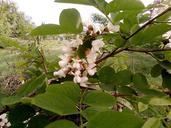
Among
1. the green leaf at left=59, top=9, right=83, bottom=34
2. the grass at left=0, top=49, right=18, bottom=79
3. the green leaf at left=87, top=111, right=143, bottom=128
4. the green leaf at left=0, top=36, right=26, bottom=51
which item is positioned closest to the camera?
the green leaf at left=87, top=111, right=143, bottom=128

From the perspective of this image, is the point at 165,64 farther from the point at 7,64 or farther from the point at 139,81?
the point at 7,64

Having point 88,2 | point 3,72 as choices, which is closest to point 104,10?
point 88,2

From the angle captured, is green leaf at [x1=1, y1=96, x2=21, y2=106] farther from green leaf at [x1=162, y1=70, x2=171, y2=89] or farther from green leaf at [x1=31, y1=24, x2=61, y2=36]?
green leaf at [x1=162, y1=70, x2=171, y2=89]

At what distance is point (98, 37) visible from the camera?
794 mm

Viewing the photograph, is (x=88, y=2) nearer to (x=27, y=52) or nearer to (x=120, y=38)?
(x=120, y=38)

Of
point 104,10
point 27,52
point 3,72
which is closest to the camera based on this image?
point 104,10

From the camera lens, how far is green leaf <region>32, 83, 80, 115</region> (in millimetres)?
646

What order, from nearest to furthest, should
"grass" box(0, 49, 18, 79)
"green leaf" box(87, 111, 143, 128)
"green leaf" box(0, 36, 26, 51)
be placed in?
"green leaf" box(87, 111, 143, 128) < "green leaf" box(0, 36, 26, 51) < "grass" box(0, 49, 18, 79)

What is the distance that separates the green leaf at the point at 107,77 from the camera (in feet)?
2.63

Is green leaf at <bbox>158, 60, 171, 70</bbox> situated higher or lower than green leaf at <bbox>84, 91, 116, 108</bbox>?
higher

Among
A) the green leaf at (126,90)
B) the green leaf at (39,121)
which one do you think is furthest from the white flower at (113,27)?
the green leaf at (39,121)

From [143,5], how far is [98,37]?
0.12 meters

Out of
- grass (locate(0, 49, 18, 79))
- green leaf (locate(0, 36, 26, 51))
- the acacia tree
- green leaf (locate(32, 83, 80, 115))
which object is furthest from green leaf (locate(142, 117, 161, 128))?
grass (locate(0, 49, 18, 79))

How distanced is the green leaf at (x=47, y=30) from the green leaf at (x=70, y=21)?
0.04 ft
